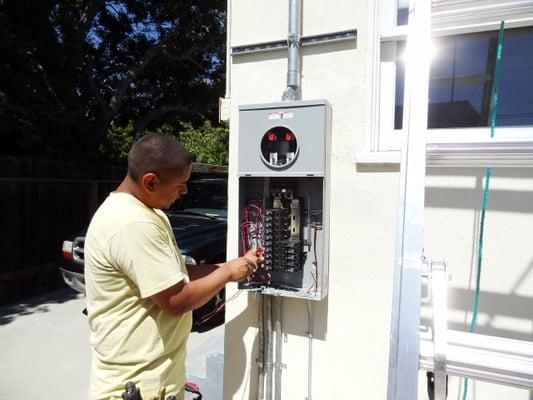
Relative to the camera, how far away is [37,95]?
667cm

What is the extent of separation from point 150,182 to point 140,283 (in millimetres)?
423

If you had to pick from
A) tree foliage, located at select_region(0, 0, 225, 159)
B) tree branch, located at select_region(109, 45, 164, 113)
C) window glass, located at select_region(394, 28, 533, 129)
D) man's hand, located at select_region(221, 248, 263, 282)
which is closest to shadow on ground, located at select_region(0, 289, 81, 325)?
tree foliage, located at select_region(0, 0, 225, 159)

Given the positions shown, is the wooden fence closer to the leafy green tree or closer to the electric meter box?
the electric meter box

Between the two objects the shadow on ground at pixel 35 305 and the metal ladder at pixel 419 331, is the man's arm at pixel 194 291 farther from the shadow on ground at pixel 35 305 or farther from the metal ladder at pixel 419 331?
the shadow on ground at pixel 35 305

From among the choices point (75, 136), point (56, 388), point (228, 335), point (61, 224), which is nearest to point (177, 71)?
point (75, 136)

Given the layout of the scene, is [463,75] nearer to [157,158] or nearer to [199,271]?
[157,158]

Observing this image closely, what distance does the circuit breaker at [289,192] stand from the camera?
2.23 metres

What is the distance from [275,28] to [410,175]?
172 centimetres

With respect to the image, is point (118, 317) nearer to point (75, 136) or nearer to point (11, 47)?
point (11, 47)

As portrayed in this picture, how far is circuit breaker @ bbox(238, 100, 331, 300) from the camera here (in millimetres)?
2234

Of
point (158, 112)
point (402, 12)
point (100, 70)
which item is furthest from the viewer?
point (158, 112)

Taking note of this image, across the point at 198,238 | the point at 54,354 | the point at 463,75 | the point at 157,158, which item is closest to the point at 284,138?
the point at 157,158

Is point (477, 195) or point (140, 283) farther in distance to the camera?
point (477, 195)

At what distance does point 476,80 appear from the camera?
212 centimetres
